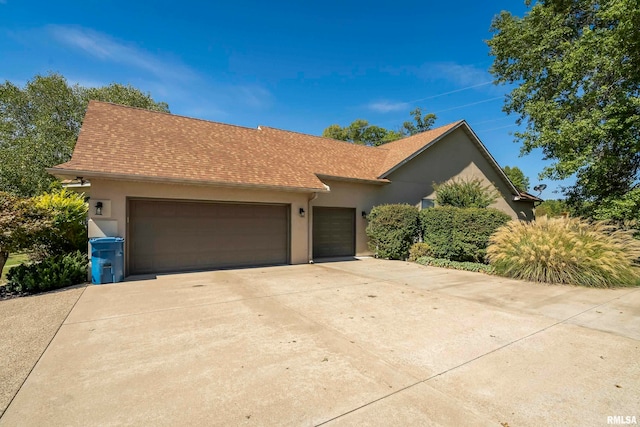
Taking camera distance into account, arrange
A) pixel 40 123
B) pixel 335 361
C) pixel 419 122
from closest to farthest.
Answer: pixel 335 361
pixel 40 123
pixel 419 122

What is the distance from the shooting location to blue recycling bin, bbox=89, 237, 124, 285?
7.48 metres

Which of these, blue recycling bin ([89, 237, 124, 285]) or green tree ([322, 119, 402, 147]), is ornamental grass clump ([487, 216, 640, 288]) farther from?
green tree ([322, 119, 402, 147])

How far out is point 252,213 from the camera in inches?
419

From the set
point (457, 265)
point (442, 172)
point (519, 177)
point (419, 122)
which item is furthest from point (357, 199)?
point (519, 177)

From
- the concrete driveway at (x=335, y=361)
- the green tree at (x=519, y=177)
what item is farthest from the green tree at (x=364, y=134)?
the concrete driveway at (x=335, y=361)

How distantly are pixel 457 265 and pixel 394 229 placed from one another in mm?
2746

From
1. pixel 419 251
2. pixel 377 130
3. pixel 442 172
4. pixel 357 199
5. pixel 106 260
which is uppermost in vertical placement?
pixel 377 130

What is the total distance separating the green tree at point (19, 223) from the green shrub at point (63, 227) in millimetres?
358

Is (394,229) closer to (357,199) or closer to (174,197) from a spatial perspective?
(357,199)

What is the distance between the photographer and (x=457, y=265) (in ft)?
34.4

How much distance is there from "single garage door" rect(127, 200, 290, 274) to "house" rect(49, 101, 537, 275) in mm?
30

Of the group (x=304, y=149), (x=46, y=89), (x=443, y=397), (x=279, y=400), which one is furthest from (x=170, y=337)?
(x=46, y=89)

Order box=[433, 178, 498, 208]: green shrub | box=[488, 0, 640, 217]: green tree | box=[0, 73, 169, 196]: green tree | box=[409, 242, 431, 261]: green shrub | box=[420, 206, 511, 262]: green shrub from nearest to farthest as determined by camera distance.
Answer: box=[420, 206, 511, 262]: green shrub
box=[488, 0, 640, 217]: green tree
box=[409, 242, 431, 261]: green shrub
box=[433, 178, 498, 208]: green shrub
box=[0, 73, 169, 196]: green tree

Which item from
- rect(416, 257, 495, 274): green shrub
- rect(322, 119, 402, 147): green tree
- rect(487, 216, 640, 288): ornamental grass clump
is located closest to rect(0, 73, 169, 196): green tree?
rect(322, 119, 402, 147): green tree
